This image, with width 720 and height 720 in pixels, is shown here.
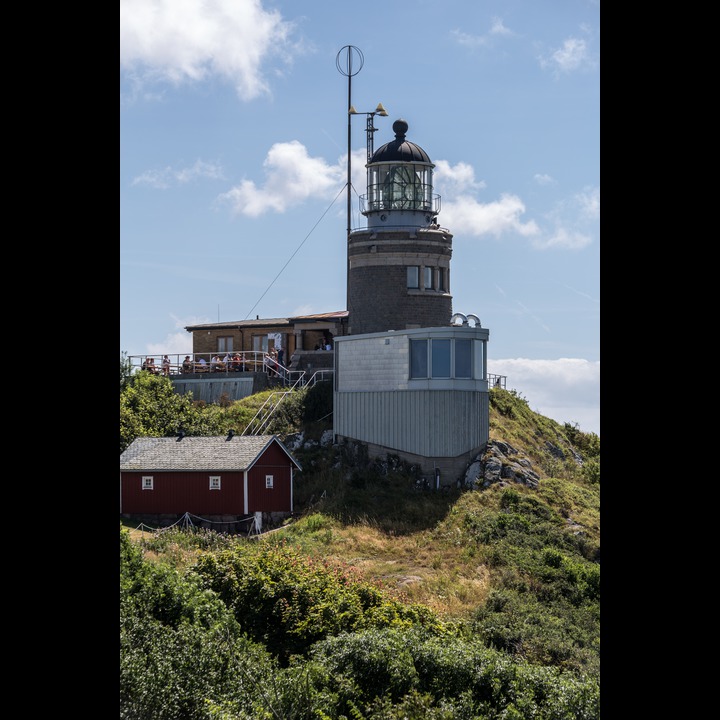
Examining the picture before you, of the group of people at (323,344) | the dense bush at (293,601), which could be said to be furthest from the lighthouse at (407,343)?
the dense bush at (293,601)

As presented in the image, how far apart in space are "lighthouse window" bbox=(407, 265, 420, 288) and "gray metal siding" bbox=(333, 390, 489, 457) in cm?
731

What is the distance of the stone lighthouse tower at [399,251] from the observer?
4259cm

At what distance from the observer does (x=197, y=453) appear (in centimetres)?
3612

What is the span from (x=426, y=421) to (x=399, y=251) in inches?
399

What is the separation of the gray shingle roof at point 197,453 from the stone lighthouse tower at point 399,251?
29.0 feet

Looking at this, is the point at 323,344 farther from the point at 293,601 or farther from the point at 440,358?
the point at 293,601

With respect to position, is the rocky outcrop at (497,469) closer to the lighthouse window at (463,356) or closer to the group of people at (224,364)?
the lighthouse window at (463,356)

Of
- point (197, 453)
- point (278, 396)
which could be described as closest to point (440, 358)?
point (197, 453)
